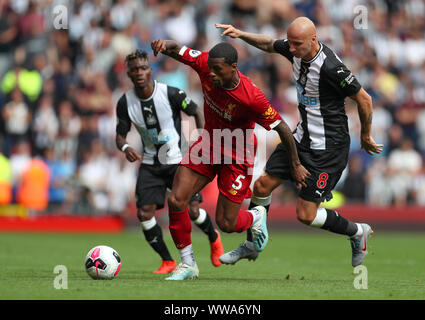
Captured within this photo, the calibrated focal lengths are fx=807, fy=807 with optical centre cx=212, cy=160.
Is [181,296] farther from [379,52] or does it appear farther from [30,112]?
[379,52]

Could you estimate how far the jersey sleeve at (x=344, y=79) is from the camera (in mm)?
8398

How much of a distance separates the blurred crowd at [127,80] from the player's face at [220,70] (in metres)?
8.50

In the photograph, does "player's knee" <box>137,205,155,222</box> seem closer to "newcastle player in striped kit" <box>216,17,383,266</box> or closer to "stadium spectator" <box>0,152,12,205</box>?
"newcastle player in striped kit" <box>216,17,383,266</box>


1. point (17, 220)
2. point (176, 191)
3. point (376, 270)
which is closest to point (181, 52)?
point (176, 191)

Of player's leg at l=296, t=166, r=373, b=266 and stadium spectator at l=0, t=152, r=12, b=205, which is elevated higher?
stadium spectator at l=0, t=152, r=12, b=205

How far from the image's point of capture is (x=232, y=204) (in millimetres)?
8602

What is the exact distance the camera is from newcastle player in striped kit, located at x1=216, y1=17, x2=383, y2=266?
8492mm

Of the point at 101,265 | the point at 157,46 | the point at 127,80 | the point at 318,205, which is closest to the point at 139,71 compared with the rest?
the point at 157,46

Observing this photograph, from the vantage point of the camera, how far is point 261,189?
29.8 ft

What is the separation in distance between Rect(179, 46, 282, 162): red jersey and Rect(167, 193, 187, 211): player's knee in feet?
2.30

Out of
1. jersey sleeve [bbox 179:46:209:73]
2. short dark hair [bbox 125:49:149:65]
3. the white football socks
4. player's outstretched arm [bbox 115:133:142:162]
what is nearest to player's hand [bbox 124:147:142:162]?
player's outstretched arm [bbox 115:133:142:162]

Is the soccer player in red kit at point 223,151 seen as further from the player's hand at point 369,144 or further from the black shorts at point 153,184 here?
the black shorts at point 153,184
